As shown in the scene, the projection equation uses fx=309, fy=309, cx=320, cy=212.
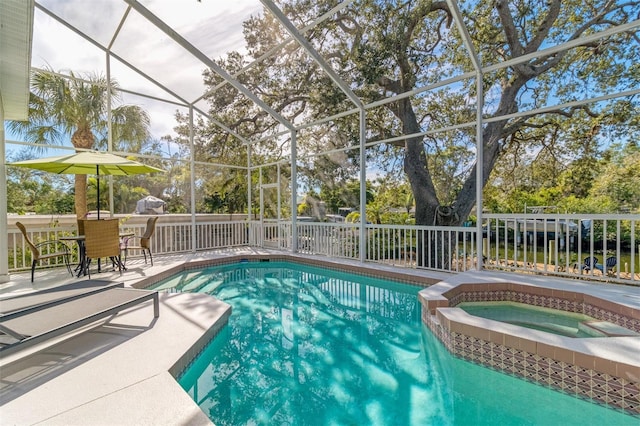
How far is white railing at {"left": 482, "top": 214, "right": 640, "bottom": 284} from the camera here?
4492 mm

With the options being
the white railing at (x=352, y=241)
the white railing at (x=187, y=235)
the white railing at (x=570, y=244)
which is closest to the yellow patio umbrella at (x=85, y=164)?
the white railing at (x=187, y=235)

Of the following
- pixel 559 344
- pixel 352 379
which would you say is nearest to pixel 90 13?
pixel 352 379

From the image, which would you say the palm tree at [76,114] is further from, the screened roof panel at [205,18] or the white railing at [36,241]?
the screened roof panel at [205,18]

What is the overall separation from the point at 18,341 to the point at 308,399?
2166mm

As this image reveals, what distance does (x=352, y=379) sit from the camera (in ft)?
9.27

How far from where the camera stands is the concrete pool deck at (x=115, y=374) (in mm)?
1874

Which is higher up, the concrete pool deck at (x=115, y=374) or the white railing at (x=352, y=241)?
the white railing at (x=352, y=241)

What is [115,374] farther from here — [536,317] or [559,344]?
[536,317]

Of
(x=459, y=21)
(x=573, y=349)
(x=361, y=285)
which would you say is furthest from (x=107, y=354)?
(x=459, y=21)

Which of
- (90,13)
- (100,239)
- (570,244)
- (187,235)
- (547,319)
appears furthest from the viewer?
(187,235)

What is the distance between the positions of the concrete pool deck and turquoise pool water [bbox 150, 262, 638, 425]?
1.10 ft

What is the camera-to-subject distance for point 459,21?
4793 millimetres

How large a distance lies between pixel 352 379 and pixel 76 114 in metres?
9.37

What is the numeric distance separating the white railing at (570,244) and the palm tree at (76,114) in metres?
9.22
